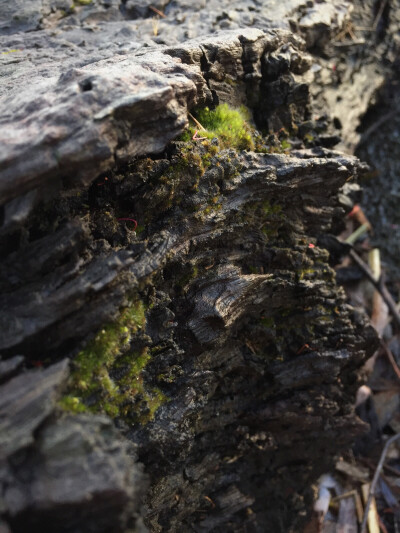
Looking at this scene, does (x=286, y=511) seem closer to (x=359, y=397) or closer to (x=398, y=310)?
(x=359, y=397)

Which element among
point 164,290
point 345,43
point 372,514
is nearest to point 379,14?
point 345,43

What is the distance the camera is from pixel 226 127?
4.51 metres

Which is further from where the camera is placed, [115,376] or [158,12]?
[158,12]

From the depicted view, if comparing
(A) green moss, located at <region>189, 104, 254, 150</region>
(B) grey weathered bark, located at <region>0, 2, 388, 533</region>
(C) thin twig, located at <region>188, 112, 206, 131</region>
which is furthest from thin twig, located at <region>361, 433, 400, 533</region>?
(C) thin twig, located at <region>188, 112, 206, 131</region>

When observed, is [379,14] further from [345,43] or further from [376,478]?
[376,478]

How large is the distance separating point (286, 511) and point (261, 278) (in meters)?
3.32

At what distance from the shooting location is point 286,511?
5.70 metres

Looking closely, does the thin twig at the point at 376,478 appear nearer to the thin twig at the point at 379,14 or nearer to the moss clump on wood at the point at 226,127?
the moss clump on wood at the point at 226,127

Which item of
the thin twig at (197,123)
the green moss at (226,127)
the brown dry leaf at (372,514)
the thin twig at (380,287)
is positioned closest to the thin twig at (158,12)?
the green moss at (226,127)

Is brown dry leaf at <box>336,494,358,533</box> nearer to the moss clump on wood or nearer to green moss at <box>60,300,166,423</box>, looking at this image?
green moss at <box>60,300,166,423</box>

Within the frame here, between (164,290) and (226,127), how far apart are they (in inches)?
70.9

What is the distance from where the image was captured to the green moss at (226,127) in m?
4.41

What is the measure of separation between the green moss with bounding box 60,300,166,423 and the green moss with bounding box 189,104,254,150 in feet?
6.15

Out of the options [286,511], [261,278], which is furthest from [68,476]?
[286,511]
